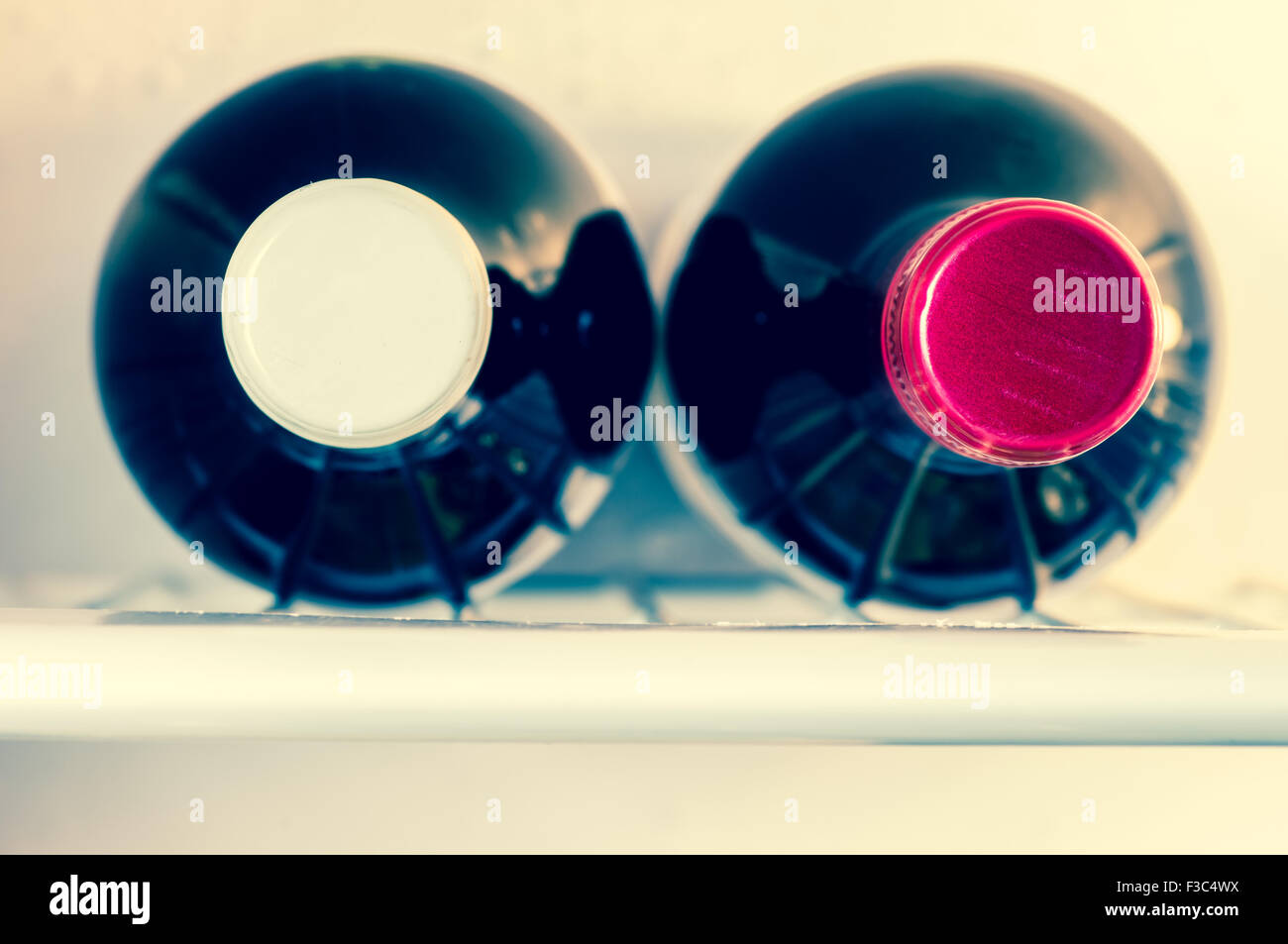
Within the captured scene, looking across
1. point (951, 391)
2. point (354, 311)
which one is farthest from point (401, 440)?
point (951, 391)

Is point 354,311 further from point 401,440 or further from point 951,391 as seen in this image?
point 951,391

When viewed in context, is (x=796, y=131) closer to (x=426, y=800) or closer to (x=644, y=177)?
(x=644, y=177)

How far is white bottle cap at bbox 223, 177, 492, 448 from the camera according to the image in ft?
0.75

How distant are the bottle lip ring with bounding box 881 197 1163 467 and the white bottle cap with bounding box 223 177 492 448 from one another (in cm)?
11

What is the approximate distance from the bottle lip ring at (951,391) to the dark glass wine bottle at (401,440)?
0.39 feet

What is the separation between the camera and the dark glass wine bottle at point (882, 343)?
285 millimetres

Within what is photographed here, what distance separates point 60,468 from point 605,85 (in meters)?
0.33

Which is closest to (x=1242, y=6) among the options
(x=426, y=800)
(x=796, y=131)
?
(x=796, y=131)

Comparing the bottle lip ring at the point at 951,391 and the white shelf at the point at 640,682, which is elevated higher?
the bottle lip ring at the point at 951,391

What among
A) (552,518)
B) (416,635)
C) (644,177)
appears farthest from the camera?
(644,177)

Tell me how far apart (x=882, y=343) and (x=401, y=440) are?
5.6 inches

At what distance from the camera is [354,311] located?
23cm
